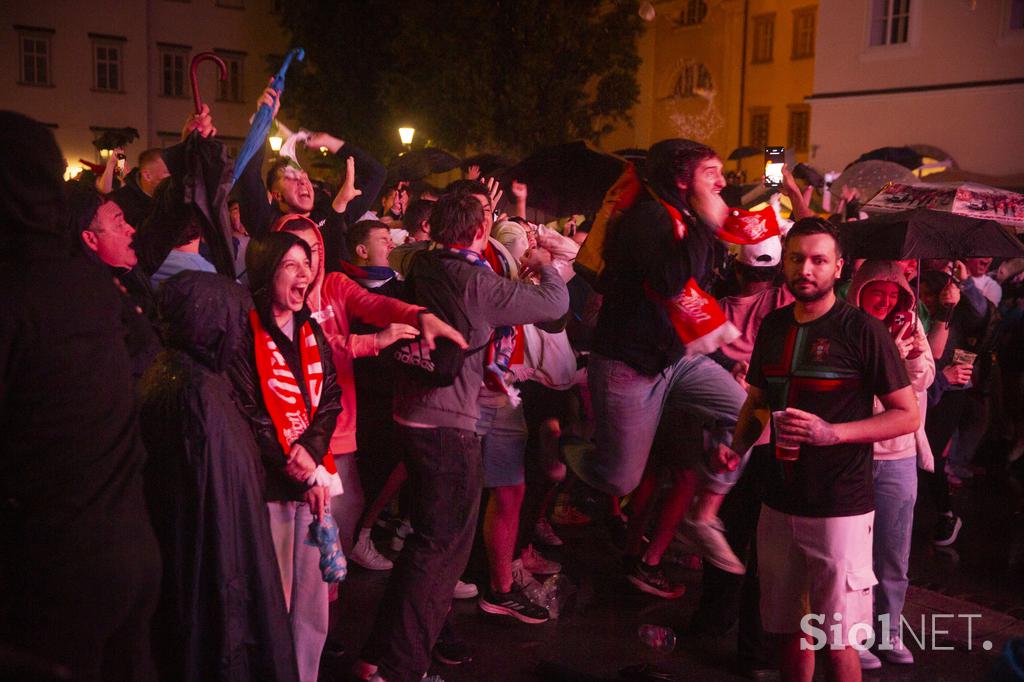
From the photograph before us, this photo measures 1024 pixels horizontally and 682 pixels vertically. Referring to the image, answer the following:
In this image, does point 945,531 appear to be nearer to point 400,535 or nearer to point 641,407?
point 641,407

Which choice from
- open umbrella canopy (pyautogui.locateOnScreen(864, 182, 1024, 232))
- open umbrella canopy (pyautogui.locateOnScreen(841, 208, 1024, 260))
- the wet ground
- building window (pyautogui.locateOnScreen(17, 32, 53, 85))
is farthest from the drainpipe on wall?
open umbrella canopy (pyautogui.locateOnScreen(841, 208, 1024, 260))

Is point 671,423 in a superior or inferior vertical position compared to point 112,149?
inferior

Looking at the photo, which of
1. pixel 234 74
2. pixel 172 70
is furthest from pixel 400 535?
pixel 234 74

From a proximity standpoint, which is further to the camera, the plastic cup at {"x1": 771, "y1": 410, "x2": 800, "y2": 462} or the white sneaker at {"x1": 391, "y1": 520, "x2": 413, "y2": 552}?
the white sneaker at {"x1": 391, "y1": 520, "x2": 413, "y2": 552}

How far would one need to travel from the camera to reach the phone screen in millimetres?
5770

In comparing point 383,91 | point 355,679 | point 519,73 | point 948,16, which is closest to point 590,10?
point 519,73

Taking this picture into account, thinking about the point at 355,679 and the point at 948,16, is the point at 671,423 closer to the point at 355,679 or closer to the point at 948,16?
the point at 355,679

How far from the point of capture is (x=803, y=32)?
3006 centimetres

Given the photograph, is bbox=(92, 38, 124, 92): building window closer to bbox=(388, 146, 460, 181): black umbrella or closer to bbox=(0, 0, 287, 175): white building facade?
bbox=(0, 0, 287, 175): white building facade

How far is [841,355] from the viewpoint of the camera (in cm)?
384

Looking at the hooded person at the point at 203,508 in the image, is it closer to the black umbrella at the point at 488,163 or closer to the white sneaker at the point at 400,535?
the white sneaker at the point at 400,535

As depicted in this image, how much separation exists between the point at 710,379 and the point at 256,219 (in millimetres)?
2563

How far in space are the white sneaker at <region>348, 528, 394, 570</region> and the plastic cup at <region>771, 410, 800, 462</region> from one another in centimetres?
304

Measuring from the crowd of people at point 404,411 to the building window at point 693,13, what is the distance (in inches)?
1140
